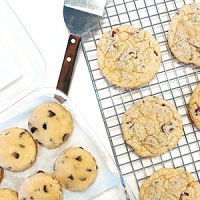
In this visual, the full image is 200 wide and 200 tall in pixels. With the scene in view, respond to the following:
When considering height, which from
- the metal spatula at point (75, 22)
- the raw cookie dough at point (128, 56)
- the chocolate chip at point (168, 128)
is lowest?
the chocolate chip at point (168, 128)

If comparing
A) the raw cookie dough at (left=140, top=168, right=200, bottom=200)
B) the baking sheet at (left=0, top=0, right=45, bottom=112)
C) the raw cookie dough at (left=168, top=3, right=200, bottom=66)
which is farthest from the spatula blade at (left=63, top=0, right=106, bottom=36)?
the raw cookie dough at (left=140, top=168, right=200, bottom=200)

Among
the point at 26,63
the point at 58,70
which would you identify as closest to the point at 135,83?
the point at 58,70

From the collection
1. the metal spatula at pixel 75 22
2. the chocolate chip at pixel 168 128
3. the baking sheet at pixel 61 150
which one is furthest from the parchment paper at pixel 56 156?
the chocolate chip at pixel 168 128

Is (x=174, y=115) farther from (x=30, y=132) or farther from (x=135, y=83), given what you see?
(x=30, y=132)

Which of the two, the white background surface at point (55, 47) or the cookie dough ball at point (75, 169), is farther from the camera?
the white background surface at point (55, 47)

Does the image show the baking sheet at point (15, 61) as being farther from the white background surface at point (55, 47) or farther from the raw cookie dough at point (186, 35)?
the raw cookie dough at point (186, 35)

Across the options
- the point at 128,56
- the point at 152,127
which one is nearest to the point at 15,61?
the point at 128,56
